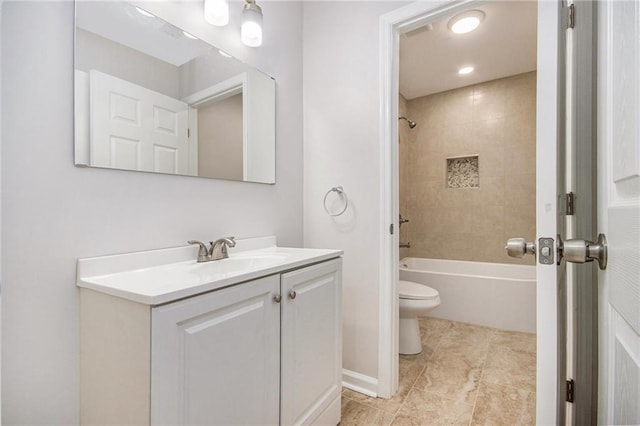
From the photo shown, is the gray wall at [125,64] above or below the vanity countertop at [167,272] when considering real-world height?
above

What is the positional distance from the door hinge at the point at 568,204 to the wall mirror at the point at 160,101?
135 centimetres

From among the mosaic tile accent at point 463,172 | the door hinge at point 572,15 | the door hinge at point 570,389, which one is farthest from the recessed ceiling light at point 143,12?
the mosaic tile accent at point 463,172

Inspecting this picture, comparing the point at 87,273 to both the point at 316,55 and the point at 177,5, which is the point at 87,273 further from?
the point at 316,55

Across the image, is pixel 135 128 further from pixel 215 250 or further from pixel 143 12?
pixel 215 250

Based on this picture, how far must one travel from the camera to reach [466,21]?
2129mm

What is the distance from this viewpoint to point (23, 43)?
93 centimetres

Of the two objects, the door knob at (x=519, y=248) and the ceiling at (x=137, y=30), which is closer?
the door knob at (x=519, y=248)

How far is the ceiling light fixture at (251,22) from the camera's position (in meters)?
1.54

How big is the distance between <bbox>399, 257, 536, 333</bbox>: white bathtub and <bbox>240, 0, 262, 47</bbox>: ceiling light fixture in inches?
101

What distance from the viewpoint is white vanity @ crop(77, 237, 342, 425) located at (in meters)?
0.79

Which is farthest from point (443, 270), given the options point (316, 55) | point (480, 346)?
point (316, 55)

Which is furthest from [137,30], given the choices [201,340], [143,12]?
[201,340]

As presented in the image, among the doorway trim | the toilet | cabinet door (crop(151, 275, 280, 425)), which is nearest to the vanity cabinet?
cabinet door (crop(151, 275, 280, 425))

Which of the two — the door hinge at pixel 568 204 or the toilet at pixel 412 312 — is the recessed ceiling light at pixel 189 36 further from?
the toilet at pixel 412 312
